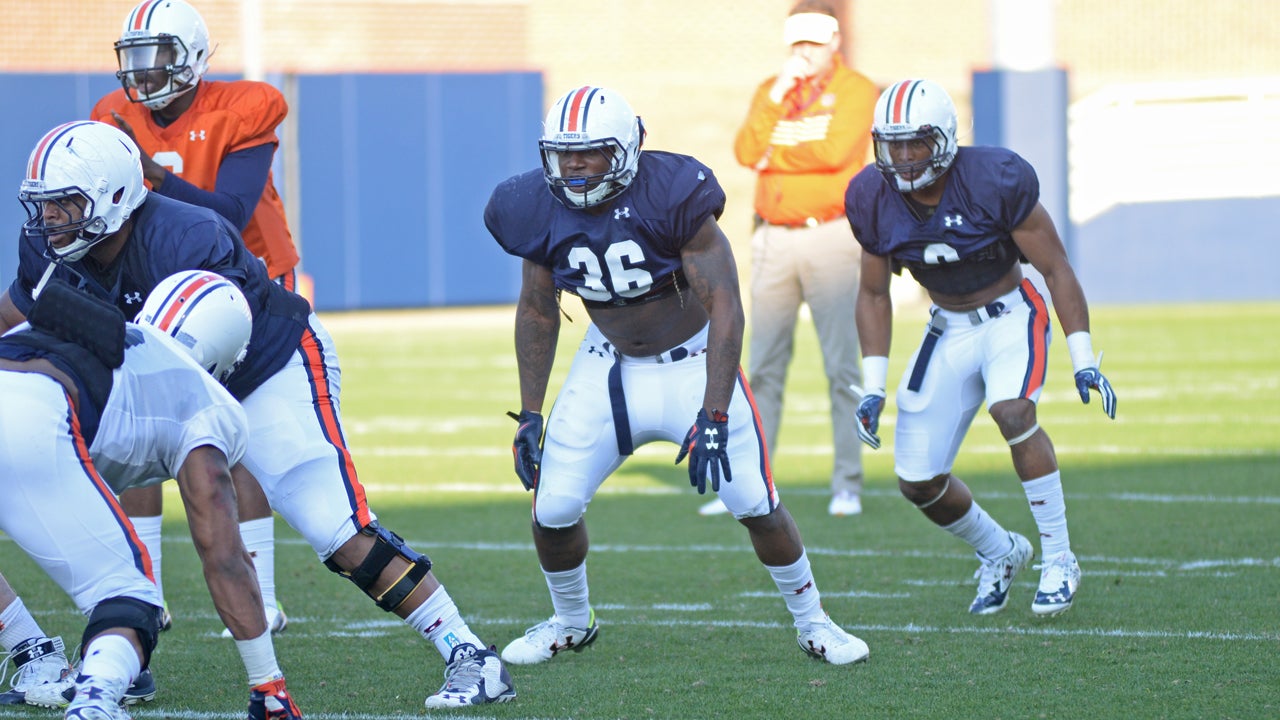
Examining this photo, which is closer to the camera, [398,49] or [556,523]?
[556,523]

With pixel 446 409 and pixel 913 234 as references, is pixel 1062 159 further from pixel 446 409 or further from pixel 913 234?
pixel 913 234

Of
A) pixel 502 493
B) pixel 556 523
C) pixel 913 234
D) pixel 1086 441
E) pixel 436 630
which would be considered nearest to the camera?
pixel 436 630

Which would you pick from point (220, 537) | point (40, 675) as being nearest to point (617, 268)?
point (220, 537)

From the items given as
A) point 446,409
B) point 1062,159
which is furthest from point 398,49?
point 446,409

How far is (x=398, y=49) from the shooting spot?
68.1ft

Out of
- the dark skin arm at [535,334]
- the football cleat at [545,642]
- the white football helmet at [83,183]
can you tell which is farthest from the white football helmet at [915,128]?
the white football helmet at [83,183]

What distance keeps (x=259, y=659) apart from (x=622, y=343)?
1.42m

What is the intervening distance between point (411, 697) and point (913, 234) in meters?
2.17

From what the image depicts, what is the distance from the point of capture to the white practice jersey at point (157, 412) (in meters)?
3.33

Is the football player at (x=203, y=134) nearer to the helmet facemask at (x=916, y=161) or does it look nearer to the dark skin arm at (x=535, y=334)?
the dark skin arm at (x=535, y=334)

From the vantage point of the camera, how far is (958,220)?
193 inches

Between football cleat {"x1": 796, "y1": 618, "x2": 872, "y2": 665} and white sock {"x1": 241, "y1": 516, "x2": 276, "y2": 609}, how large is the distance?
164cm

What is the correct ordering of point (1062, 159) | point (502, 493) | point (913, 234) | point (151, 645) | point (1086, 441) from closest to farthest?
point (151, 645)
point (913, 234)
point (502, 493)
point (1086, 441)
point (1062, 159)

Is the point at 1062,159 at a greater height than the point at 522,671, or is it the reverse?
the point at 522,671
